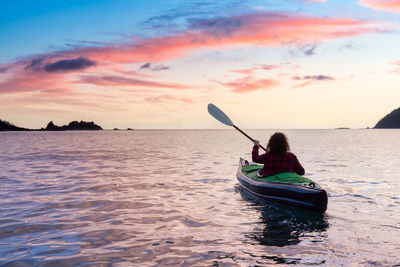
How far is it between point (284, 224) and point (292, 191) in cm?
126

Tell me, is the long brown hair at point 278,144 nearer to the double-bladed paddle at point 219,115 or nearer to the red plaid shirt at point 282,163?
the red plaid shirt at point 282,163

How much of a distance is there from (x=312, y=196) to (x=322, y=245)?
222 centimetres

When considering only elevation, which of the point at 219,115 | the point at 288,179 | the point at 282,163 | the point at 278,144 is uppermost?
the point at 219,115

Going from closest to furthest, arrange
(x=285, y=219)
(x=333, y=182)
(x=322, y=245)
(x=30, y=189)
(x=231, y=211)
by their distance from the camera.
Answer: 1. (x=322, y=245)
2. (x=285, y=219)
3. (x=231, y=211)
4. (x=30, y=189)
5. (x=333, y=182)

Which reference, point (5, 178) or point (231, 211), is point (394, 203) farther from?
point (5, 178)

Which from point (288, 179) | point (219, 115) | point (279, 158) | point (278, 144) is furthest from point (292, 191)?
point (219, 115)

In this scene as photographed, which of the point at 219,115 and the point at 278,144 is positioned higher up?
the point at 219,115

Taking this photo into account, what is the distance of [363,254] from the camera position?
609 centimetres

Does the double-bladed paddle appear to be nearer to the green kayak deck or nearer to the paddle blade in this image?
the paddle blade

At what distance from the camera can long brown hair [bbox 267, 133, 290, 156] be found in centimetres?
955

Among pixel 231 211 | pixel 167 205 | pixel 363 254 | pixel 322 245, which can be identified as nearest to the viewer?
pixel 363 254

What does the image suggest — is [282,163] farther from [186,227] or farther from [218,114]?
[218,114]

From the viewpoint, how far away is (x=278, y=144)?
9609 millimetres

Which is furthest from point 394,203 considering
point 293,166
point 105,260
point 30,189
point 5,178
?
point 5,178
